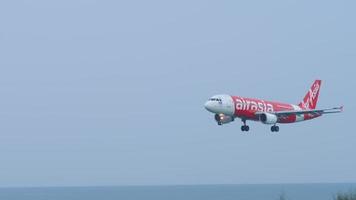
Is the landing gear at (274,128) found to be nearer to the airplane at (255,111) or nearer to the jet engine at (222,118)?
the airplane at (255,111)

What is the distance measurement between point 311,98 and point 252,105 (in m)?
17.1

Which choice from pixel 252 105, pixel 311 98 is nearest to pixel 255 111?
pixel 252 105

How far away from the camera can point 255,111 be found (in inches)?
3691

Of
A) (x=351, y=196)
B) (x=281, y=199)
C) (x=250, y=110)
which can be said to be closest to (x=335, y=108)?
(x=250, y=110)

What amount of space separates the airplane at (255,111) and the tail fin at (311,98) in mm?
2819

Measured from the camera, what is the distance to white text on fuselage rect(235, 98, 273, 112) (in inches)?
3595

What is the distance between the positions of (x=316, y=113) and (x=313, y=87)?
40.9 ft

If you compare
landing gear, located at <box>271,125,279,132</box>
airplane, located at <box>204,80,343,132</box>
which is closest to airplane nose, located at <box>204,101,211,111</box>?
airplane, located at <box>204,80,343,132</box>

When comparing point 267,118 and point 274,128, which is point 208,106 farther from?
point 274,128

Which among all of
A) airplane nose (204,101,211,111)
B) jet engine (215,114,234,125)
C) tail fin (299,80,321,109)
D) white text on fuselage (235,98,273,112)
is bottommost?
jet engine (215,114,234,125)

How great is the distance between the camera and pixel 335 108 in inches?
3356

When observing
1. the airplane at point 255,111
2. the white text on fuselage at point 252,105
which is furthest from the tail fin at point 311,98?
the white text on fuselage at point 252,105

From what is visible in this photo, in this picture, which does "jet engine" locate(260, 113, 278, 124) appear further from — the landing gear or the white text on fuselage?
the landing gear

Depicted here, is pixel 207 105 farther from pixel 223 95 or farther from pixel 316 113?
pixel 316 113
